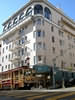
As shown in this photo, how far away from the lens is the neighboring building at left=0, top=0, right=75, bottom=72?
3994 cm

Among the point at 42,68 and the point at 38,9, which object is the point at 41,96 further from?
the point at 38,9

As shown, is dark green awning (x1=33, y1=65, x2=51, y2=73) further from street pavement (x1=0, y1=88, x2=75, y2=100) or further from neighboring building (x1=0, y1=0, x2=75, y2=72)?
street pavement (x1=0, y1=88, x2=75, y2=100)

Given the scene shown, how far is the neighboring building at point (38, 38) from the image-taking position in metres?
39.9

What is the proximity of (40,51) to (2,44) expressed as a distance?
1970cm

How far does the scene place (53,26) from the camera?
44188 mm

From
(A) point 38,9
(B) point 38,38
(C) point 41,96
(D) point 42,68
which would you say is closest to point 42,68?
(D) point 42,68

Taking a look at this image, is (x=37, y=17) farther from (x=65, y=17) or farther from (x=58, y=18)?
(x=65, y=17)

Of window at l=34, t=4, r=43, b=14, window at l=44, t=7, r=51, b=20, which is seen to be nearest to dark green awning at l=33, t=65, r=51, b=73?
window at l=44, t=7, r=51, b=20

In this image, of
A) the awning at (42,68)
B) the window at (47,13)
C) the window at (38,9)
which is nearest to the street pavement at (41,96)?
the awning at (42,68)

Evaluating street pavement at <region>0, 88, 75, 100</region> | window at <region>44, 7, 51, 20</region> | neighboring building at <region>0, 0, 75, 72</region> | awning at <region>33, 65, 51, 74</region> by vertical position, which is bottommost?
street pavement at <region>0, 88, 75, 100</region>

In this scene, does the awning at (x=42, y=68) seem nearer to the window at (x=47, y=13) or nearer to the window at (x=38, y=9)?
the window at (x=47, y=13)

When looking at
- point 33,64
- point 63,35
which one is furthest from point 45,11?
point 33,64

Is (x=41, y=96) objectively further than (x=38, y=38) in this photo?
No

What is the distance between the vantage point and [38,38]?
131ft
